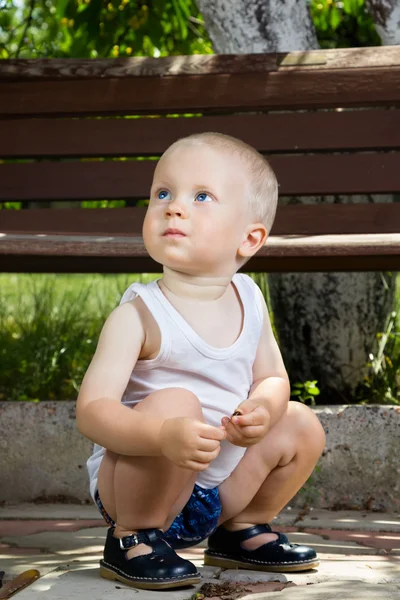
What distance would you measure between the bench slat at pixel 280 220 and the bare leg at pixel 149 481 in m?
1.83

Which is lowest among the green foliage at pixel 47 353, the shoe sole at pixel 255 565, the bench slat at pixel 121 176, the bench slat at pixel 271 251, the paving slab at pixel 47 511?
the paving slab at pixel 47 511

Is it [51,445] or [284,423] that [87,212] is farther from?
[284,423]

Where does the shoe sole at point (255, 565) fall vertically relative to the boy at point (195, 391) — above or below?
below

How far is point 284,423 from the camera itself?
2400 millimetres

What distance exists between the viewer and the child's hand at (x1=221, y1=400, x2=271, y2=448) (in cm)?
211

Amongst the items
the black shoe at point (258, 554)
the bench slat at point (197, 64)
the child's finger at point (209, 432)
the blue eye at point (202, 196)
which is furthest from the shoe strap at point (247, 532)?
the bench slat at point (197, 64)

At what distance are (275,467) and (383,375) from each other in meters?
1.75

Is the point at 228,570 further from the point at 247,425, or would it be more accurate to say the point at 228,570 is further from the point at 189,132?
the point at 189,132

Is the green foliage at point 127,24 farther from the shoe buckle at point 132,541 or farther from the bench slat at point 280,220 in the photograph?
the shoe buckle at point 132,541

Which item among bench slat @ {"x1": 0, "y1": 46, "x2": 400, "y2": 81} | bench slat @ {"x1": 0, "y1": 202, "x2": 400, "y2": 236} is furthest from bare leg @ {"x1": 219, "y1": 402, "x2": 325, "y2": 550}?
bench slat @ {"x1": 0, "y1": 46, "x2": 400, "y2": 81}

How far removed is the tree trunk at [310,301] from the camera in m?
4.20

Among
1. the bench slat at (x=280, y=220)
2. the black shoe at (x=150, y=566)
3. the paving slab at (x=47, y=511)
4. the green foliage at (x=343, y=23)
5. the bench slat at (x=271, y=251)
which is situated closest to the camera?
the black shoe at (x=150, y=566)

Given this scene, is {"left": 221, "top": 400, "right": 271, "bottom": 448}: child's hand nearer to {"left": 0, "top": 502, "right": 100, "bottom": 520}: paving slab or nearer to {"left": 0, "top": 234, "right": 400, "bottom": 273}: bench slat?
{"left": 0, "top": 234, "right": 400, "bottom": 273}: bench slat

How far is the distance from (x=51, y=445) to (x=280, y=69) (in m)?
1.75
